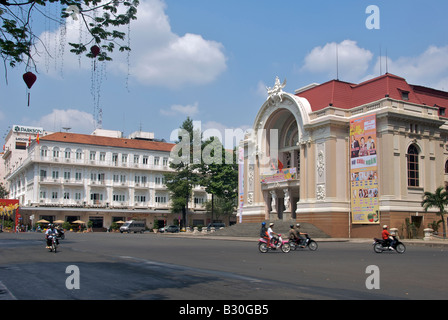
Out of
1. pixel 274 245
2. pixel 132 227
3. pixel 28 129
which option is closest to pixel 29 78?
pixel 274 245

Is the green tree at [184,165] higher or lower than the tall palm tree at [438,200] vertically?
higher

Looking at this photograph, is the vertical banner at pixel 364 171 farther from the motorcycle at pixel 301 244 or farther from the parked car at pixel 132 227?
the parked car at pixel 132 227

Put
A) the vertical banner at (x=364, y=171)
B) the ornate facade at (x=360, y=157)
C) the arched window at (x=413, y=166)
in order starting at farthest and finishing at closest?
the arched window at (x=413, y=166)
the ornate facade at (x=360, y=157)
the vertical banner at (x=364, y=171)

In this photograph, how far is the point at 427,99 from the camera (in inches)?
1951

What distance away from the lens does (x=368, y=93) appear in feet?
151

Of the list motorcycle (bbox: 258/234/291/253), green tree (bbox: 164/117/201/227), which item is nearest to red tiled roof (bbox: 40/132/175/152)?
green tree (bbox: 164/117/201/227)

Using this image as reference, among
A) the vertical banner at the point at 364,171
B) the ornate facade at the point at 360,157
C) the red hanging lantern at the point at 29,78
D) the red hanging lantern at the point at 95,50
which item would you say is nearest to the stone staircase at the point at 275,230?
the ornate facade at the point at 360,157

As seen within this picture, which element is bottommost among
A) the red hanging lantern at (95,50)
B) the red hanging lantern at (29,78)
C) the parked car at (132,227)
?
the parked car at (132,227)

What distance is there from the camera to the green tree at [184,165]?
70.1 metres

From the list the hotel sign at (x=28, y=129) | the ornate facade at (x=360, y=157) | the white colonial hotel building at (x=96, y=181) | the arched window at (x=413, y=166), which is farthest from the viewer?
the hotel sign at (x=28, y=129)

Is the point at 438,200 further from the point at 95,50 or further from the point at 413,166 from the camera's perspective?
the point at 95,50

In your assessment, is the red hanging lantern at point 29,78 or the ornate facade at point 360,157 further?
the ornate facade at point 360,157

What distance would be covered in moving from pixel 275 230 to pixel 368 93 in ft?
53.9
